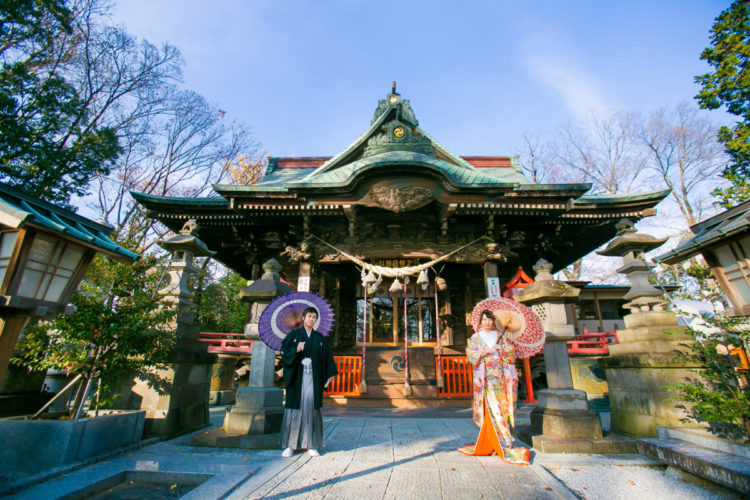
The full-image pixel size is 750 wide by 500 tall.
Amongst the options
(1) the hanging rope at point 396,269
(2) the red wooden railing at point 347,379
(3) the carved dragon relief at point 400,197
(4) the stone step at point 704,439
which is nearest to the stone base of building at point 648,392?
(4) the stone step at point 704,439

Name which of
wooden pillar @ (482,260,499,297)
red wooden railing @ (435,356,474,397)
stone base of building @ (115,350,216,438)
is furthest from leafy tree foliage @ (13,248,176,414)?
wooden pillar @ (482,260,499,297)

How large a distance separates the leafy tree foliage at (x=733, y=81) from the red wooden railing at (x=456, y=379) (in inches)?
273

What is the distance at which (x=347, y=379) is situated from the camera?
349 inches

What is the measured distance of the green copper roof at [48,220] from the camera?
99.6 inches

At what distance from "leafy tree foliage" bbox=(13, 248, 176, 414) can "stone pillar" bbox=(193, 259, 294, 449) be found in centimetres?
120

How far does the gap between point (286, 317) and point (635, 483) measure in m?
4.33

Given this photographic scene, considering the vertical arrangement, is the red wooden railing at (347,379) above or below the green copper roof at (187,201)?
below

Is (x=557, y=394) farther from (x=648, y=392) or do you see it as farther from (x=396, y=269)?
(x=396, y=269)

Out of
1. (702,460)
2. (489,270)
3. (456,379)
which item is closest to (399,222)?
(489,270)

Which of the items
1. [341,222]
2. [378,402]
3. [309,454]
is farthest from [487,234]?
[309,454]

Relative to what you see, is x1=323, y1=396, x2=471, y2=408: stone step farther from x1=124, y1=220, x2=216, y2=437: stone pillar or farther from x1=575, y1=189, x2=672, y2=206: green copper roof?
x1=575, y1=189, x2=672, y2=206: green copper roof

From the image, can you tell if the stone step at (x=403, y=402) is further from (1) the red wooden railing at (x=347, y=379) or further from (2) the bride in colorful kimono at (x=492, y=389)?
(2) the bride in colorful kimono at (x=492, y=389)

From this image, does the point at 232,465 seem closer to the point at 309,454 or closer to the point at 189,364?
the point at 309,454

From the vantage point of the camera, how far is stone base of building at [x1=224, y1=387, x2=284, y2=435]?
4.53m
